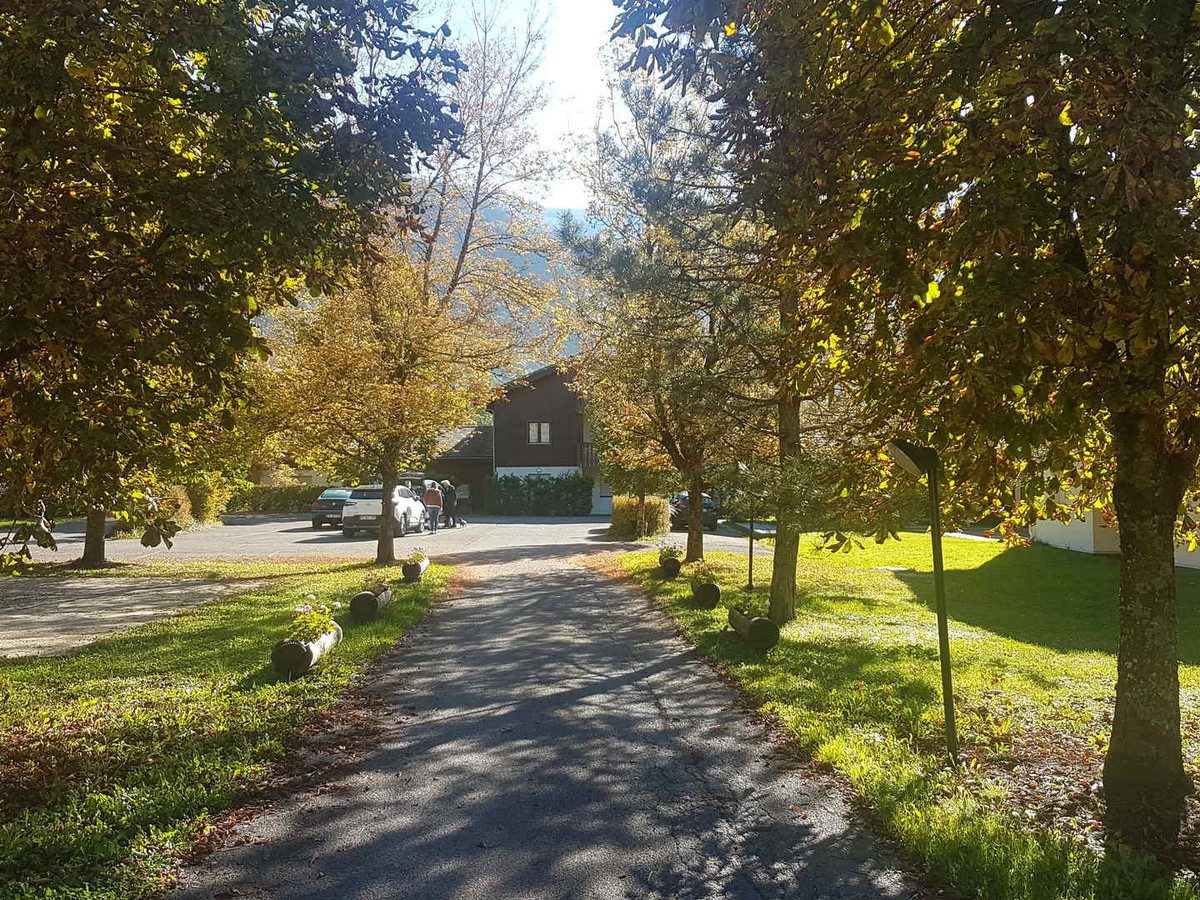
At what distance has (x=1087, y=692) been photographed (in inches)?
325

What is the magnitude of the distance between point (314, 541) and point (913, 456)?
24.7m

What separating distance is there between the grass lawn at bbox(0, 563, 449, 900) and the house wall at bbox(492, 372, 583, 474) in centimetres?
3847

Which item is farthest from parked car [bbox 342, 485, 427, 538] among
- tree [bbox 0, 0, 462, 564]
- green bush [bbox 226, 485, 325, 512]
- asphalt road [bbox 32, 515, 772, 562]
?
tree [bbox 0, 0, 462, 564]

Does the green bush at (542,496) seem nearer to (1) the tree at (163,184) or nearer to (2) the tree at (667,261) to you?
(2) the tree at (667,261)

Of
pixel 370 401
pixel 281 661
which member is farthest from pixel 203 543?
pixel 281 661

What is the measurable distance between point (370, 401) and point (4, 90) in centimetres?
1310

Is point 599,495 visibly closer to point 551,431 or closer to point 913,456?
point 551,431

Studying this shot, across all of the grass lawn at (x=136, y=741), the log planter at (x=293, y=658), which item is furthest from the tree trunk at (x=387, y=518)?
the log planter at (x=293, y=658)

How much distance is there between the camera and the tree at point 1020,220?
3773 mm

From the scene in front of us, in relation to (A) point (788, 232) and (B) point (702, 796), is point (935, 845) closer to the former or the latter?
(B) point (702, 796)

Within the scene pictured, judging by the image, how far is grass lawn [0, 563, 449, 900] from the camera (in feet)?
13.2

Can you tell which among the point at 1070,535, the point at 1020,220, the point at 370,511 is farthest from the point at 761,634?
the point at 370,511

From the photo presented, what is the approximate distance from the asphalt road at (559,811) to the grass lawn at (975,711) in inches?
15.3

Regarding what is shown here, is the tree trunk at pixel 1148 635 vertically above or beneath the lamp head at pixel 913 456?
beneath
